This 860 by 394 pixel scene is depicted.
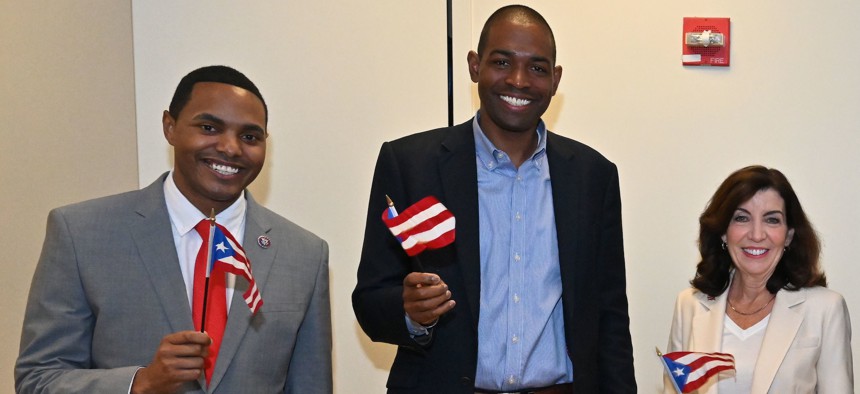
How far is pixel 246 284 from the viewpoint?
249cm

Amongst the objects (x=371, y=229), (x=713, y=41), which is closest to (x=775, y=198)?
(x=713, y=41)

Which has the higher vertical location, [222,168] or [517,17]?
[517,17]

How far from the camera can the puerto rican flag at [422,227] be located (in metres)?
2.43

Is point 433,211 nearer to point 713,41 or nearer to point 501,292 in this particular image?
point 501,292

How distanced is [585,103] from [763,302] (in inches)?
43.9

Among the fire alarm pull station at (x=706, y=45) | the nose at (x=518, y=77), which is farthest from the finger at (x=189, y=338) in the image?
the fire alarm pull station at (x=706, y=45)

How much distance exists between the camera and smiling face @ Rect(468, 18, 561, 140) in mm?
2766

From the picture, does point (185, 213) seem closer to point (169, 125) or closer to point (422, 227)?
point (169, 125)

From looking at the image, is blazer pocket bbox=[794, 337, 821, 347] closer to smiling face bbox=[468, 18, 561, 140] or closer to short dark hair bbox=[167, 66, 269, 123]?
smiling face bbox=[468, 18, 561, 140]

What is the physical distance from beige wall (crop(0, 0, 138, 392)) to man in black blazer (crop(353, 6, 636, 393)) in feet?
3.75

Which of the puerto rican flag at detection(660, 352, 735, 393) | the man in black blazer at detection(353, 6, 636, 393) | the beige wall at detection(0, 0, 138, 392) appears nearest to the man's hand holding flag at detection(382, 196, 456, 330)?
the man in black blazer at detection(353, 6, 636, 393)

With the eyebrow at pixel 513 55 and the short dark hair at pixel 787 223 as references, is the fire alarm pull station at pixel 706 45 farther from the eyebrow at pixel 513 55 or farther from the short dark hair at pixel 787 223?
the eyebrow at pixel 513 55

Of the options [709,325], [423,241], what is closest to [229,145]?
[423,241]

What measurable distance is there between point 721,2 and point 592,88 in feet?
2.08
